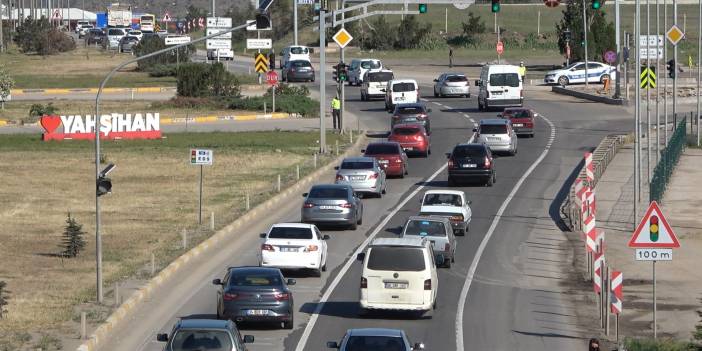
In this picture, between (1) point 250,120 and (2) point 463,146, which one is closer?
(2) point 463,146

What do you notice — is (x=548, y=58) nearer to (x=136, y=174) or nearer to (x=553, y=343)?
(x=136, y=174)

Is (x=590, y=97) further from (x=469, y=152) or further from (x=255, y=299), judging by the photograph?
(x=255, y=299)

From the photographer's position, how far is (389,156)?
52781mm

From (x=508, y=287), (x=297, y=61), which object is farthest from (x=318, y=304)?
(x=297, y=61)

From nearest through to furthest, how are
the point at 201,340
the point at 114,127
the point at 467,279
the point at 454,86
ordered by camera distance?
the point at 201,340 < the point at 467,279 < the point at 114,127 < the point at 454,86

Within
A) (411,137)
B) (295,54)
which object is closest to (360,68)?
(295,54)

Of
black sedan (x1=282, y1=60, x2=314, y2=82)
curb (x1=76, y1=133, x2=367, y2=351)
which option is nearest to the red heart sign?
curb (x1=76, y1=133, x2=367, y2=351)

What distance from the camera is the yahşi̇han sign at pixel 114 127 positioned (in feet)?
231

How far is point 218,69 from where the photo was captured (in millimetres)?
88625

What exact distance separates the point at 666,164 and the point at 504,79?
20.9 m

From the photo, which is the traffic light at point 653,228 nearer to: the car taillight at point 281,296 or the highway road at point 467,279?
the highway road at point 467,279

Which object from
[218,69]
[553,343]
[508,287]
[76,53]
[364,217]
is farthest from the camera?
[76,53]

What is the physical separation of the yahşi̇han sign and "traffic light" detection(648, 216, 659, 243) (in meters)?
46.8

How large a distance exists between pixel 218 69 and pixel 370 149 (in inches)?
1485
